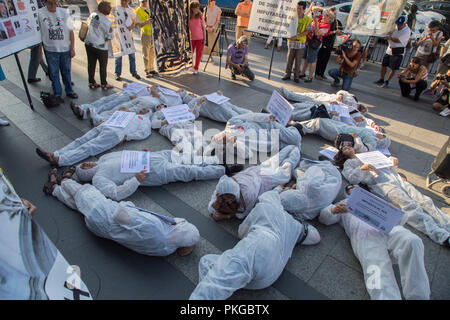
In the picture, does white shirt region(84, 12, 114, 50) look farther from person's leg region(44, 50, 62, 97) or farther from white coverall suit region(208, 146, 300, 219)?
white coverall suit region(208, 146, 300, 219)

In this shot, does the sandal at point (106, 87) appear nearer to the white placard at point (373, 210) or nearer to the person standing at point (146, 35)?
the person standing at point (146, 35)

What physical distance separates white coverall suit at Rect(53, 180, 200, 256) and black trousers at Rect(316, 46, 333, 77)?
275 inches

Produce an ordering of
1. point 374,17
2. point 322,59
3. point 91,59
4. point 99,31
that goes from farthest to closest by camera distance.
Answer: point 322,59 → point 374,17 → point 91,59 → point 99,31

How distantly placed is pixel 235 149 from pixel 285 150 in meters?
0.75

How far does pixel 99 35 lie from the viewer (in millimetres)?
5805

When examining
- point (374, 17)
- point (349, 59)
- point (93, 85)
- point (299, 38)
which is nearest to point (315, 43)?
point (299, 38)

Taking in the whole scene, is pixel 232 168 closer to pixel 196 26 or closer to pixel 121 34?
pixel 121 34

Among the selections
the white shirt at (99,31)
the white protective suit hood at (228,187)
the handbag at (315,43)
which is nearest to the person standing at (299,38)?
the handbag at (315,43)

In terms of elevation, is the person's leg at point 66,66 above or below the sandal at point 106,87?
above

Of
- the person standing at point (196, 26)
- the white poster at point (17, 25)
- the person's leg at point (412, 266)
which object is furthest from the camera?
the person standing at point (196, 26)

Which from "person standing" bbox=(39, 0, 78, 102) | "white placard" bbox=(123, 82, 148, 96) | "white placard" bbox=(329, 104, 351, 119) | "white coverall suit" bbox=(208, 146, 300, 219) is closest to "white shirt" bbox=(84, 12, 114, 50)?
"person standing" bbox=(39, 0, 78, 102)

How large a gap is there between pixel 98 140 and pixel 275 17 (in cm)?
519

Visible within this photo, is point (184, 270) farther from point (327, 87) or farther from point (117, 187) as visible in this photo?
point (327, 87)

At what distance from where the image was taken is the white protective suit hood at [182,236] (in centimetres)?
279
